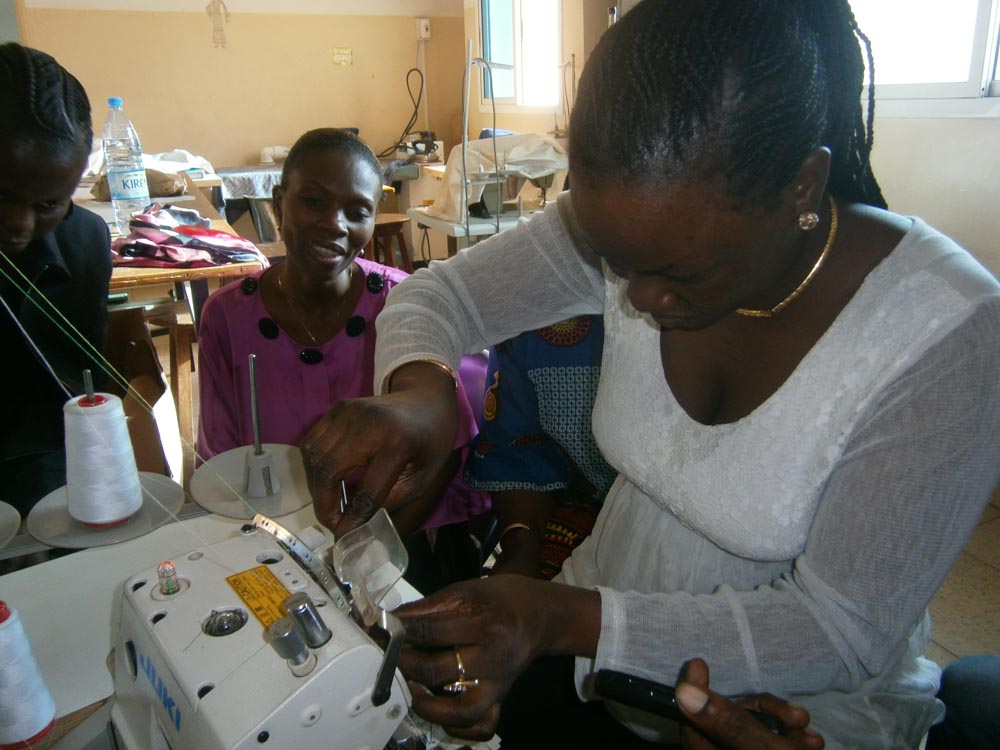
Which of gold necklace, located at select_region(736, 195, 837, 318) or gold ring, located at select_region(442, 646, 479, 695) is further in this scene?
gold necklace, located at select_region(736, 195, 837, 318)

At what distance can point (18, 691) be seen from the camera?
0.69 m

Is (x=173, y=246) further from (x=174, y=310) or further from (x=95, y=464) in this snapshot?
(x=95, y=464)

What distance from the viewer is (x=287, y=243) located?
1.60 metres

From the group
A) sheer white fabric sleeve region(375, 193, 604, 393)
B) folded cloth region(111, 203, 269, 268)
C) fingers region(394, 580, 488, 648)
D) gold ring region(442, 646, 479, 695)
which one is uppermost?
sheer white fabric sleeve region(375, 193, 604, 393)

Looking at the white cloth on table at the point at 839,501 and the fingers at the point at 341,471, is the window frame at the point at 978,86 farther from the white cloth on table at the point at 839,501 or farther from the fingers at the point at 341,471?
the fingers at the point at 341,471

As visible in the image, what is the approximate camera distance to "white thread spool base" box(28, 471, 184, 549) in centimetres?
92

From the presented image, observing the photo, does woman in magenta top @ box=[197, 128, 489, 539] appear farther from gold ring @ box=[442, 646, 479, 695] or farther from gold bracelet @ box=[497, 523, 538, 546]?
gold ring @ box=[442, 646, 479, 695]

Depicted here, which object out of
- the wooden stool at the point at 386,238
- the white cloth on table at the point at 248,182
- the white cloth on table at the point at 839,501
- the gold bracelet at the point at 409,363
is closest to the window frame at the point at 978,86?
the white cloth on table at the point at 839,501

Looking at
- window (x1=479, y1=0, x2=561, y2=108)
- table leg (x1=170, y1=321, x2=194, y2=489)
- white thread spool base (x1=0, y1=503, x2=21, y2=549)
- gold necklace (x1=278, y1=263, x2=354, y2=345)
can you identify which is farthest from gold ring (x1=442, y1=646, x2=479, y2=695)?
window (x1=479, y1=0, x2=561, y2=108)

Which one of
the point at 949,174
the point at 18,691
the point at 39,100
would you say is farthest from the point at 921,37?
the point at 18,691

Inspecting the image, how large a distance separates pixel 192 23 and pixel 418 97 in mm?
1673

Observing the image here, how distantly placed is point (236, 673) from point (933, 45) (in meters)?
2.82

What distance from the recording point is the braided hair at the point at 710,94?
1.96 ft

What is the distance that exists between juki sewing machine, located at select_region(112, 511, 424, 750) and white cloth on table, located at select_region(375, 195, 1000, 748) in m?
0.21
